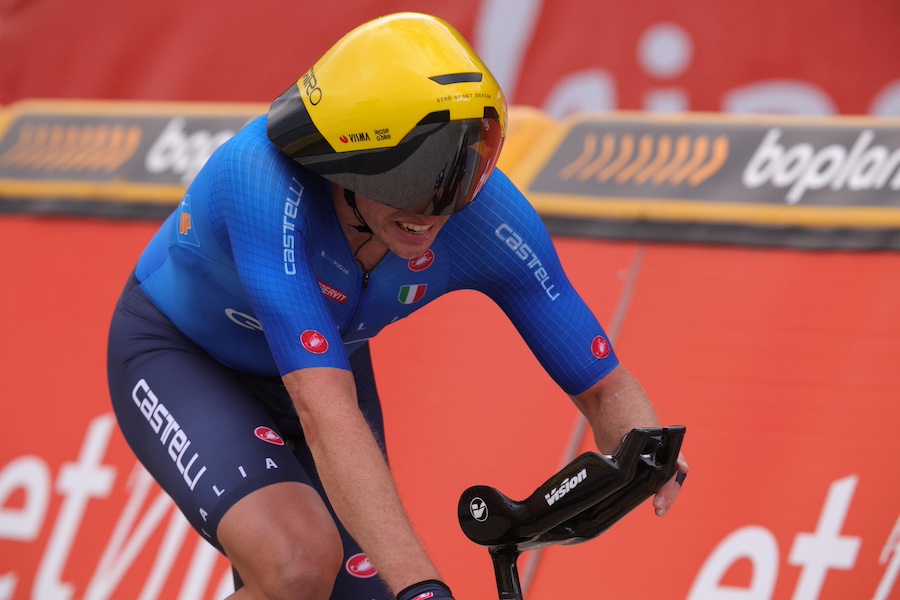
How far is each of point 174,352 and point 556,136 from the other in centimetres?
272

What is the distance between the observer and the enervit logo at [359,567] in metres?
2.85

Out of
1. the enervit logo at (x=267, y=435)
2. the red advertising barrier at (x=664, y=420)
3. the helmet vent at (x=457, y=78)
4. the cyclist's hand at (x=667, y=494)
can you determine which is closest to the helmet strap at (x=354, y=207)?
the helmet vent at (x=457, y=78)

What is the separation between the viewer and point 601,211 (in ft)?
15.5

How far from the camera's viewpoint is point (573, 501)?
2309 millimetres

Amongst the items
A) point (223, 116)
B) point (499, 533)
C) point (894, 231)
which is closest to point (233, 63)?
point (223, 116)

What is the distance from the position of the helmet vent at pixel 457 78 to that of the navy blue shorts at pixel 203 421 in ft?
2.78

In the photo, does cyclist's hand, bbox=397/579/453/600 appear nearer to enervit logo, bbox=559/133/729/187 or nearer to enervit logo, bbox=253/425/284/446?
enervit logo, bbox=253/425/284/446

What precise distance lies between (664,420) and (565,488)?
1.71 meters

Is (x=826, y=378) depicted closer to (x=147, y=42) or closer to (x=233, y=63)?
(x=233, y=63)

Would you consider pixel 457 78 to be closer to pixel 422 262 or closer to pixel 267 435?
pixel 422 262

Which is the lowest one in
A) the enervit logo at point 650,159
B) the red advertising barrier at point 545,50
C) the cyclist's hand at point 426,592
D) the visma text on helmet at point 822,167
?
the cyclist's hand at point 426,592

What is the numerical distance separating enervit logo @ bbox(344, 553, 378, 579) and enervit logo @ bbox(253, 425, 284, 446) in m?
0.37

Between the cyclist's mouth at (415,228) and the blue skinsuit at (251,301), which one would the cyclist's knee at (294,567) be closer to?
the blue skinsuit at (251,301)

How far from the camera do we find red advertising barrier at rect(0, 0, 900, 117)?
637 centimetres
